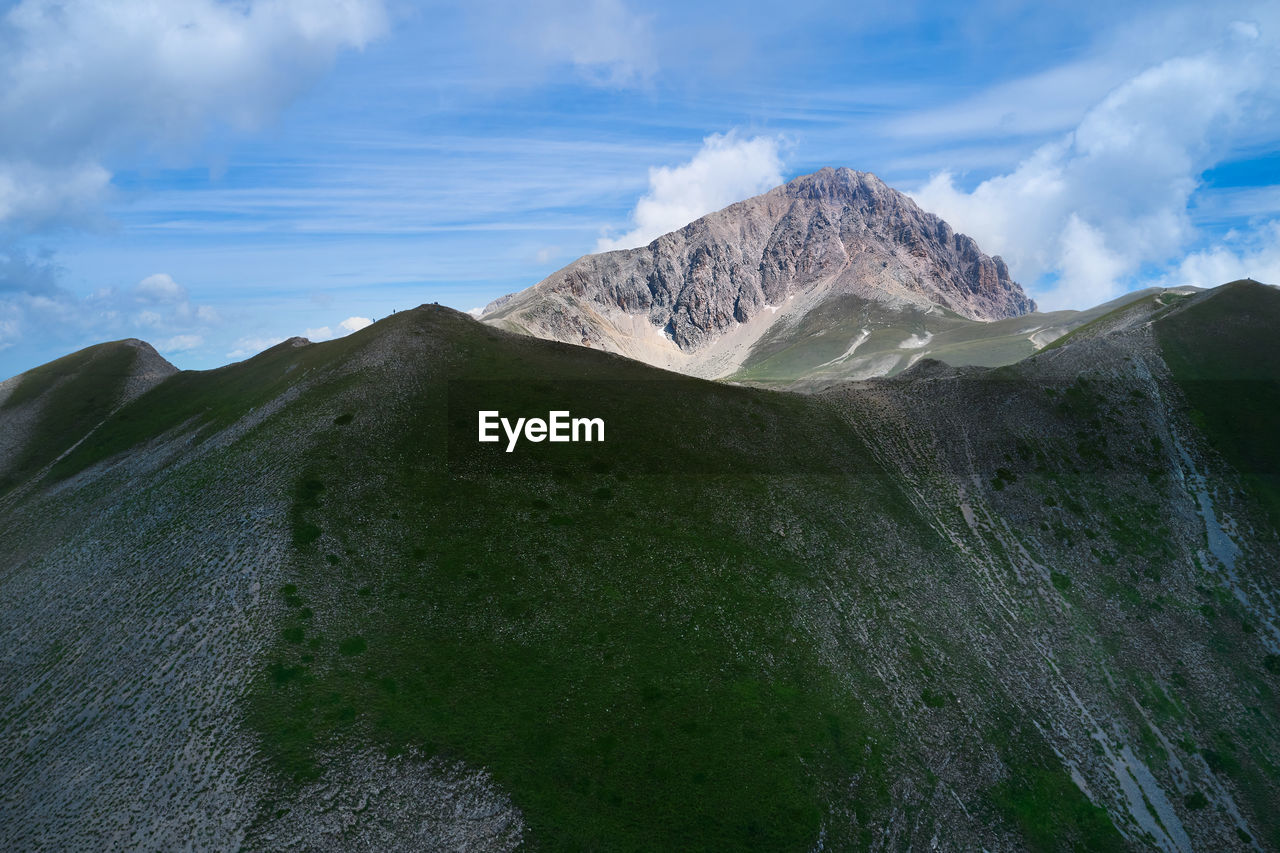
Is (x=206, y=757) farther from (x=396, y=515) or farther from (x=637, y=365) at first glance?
(x=637, y=365)

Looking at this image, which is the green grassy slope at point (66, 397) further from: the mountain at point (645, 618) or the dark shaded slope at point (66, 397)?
the mountain at point (645, 618)

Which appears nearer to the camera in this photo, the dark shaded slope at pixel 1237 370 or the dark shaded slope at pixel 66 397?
the dark shaded slope at pixel 1237 370

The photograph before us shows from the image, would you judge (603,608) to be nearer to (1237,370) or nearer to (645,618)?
(645,618)

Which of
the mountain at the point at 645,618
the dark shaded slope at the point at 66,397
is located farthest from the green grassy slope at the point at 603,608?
the dark shaded slope at the point at 66,397

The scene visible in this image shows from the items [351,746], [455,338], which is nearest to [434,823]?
[351,746]

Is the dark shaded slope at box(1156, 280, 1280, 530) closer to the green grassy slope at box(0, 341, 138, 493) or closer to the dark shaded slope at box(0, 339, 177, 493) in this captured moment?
the dark shaded slope at box(0, 339, 177, 493)

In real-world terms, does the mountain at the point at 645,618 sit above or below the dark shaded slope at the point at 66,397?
below

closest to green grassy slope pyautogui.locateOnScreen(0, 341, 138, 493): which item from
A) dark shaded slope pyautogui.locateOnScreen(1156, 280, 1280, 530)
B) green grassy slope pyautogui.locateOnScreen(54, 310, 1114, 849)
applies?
green grassy slope pyautogui.locateOnScreen(54, 310, 1114, 849)

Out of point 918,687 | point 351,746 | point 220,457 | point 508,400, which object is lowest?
point 918,687
